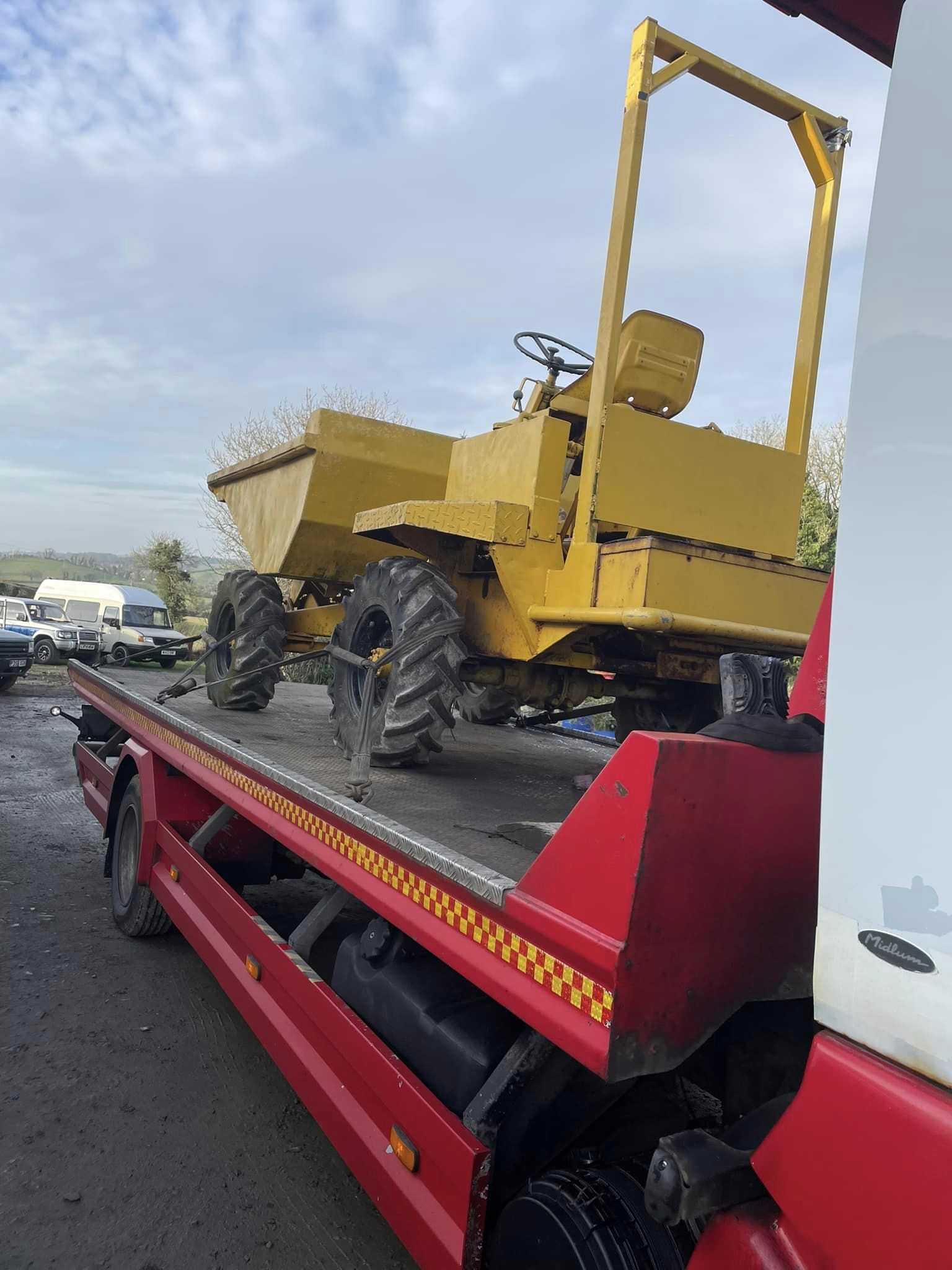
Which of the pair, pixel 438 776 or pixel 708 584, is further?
pixel 438 776

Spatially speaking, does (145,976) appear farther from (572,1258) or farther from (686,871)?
(686,871)

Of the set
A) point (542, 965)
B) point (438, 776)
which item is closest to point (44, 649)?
point (438, 776)

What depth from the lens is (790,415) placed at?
13.6ft

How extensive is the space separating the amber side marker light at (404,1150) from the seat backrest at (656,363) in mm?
3029

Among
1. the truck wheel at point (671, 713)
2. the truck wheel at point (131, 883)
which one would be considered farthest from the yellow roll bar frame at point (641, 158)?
the truck wheel at point (131, 883)

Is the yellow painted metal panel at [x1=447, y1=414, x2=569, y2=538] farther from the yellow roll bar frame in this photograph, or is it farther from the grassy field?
the grassy field

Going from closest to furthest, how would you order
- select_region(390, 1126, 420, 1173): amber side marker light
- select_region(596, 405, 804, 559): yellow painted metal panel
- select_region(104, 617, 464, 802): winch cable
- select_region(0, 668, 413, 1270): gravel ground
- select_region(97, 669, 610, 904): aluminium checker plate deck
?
select_region(390, 1126, 420, 1173): amber side marker light, select_region(97, 669, 610, 904): aluminium checker plate deck, select_region(0, 668, 413, 1270): gravel ground, select_region(104, 617, 464, 802): winch cable, select_region(596, 405, 804, 559): yellow painted metal panel

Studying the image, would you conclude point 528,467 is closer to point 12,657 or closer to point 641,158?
point 641,158

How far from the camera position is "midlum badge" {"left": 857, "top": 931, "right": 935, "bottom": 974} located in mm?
1113

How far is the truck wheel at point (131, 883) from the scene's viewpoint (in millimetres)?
4773

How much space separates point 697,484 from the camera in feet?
12.5

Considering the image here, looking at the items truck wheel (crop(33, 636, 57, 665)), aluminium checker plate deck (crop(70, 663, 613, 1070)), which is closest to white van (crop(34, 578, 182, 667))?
truck wheel (crop(33, 636, 57, 665))

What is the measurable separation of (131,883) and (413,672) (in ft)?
7.96

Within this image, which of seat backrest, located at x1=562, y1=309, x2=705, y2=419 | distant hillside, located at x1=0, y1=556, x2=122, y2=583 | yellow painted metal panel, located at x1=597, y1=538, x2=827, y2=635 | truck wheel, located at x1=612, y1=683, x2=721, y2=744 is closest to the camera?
yellow painted metal panel, located at x1=597, y1=538, x2=827, y2=635
